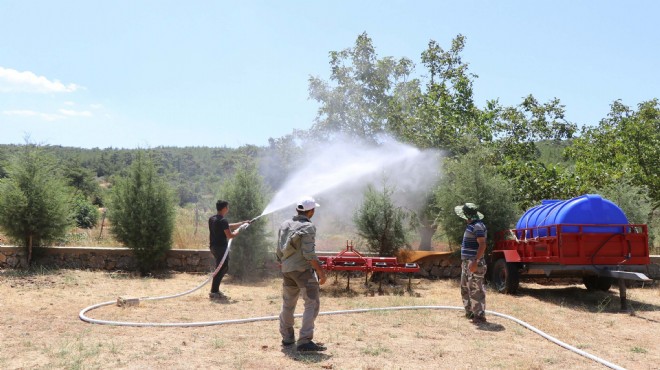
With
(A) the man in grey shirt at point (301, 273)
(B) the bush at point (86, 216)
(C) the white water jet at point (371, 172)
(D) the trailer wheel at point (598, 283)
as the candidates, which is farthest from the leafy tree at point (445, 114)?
(B) the bush at point (86, 216)

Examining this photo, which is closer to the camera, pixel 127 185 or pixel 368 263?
pixel 368 263

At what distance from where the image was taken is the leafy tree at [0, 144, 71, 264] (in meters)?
13.5

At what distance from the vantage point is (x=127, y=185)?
14.0 meters

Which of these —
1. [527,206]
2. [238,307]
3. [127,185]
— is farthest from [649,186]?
[127,185]

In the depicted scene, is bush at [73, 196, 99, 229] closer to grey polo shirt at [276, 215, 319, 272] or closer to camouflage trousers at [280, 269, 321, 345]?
camouflage trousers at [280, 269, 321, 345]

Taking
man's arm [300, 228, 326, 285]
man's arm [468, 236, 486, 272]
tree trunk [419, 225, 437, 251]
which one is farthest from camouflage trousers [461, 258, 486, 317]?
tree trunk [419, 225, 437, 251]

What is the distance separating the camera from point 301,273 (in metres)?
6.62

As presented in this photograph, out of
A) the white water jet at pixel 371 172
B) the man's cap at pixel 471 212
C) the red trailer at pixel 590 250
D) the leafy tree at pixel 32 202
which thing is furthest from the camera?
the white water jet at pixel 371 172

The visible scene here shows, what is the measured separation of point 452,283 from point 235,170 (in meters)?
6.15

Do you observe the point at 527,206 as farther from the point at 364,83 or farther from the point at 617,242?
the point at 364,83

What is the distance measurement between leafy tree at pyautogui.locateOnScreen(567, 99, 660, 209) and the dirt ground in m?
5.71

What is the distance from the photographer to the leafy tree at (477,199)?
12953mm

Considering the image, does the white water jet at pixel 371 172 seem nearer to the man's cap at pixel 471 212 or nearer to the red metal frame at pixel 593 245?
the red metal frame at pixel 593 245

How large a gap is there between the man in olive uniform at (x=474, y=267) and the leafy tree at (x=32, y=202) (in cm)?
1050
